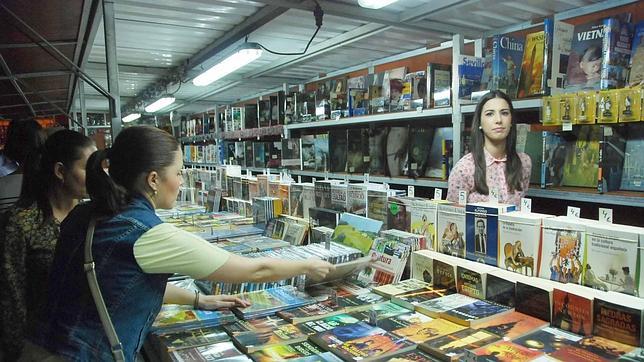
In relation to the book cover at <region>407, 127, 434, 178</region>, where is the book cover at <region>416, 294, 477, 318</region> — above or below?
below

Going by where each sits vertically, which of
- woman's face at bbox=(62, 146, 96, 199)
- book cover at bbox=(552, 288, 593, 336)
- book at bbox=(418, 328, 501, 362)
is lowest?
book at bbox=(418, 328, 501, 362)

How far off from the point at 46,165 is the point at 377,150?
2.42 metres

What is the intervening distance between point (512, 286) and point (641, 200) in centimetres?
99

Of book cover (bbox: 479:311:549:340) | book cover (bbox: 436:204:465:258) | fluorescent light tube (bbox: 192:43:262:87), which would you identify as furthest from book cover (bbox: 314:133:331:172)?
book cover (bbox: 479:311:549:340)

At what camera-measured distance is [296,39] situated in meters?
4.78

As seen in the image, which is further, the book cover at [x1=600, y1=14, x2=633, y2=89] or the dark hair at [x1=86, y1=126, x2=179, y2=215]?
the book cover at [x1=600, y1=14, x2=633, y2=89]

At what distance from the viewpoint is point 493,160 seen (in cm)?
268

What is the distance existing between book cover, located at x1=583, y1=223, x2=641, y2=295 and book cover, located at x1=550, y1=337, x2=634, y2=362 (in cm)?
19

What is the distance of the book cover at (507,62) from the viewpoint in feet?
8.68

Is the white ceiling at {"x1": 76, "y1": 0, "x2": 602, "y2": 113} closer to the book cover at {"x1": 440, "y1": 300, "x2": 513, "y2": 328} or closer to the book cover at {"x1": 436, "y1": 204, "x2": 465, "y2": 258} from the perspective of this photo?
the book cover at {"x1": 436, "y1": 204, "x2": 465, "y2": 258}

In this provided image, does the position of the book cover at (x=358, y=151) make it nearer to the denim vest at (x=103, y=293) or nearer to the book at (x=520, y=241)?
the book at (x=520, y=241)

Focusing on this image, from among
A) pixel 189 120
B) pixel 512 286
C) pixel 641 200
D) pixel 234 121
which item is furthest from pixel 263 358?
pixel 189 120

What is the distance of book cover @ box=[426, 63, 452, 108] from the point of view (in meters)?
2.99

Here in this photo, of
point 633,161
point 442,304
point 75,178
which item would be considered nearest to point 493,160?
point 633,161
